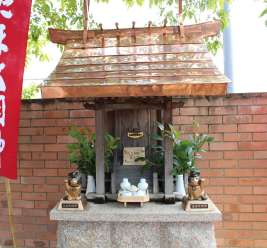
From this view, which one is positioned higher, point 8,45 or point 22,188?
point 8,45

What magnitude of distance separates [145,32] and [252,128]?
144cm

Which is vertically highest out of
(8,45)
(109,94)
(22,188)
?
(8,45)

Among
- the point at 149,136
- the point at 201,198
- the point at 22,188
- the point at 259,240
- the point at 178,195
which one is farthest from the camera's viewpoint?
the point at 22,188

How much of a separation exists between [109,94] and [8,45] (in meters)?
1.04

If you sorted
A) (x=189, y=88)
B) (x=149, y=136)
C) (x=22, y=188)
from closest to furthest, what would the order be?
(x=189, y=88), (x=149, y=136), (x=22, y=188)

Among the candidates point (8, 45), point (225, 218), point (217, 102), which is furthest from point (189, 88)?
point (225, 218)

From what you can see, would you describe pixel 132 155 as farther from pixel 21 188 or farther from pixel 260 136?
pixel 21 188

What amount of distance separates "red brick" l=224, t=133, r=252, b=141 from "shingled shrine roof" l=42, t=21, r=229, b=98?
113 cm

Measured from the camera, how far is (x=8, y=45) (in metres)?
2.49

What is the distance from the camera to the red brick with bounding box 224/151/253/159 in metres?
3.03

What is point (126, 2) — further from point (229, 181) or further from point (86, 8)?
point (229, 181)

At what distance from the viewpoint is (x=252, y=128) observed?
3.02 meters

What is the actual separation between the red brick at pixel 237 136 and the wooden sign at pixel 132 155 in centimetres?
95

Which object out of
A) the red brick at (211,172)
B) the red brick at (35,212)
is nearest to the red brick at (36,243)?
the red brick at (35,212)
